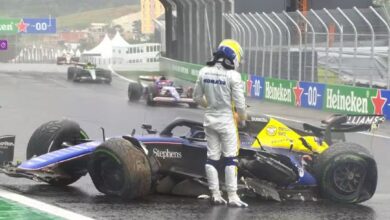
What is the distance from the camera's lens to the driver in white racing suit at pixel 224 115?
24.8 feet

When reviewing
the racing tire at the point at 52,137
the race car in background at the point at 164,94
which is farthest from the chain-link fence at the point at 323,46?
the racing tire at the point at 52,137

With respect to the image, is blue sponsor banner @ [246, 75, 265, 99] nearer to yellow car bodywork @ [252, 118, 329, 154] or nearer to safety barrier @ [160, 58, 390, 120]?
safety barrier @ [160, 58, 390, 120]

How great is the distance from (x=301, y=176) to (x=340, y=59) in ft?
48.0

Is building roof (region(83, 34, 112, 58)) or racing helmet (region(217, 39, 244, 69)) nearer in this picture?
racing helmet (region(217, 39, 244, 69))

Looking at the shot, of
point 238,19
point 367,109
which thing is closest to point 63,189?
point 367,109

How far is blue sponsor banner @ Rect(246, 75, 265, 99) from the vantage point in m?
25.5

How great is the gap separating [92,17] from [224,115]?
4285 inches

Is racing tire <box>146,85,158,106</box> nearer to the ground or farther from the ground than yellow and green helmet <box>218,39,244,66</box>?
nearer to the ground

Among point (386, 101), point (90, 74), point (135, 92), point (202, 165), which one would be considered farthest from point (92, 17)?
point (202, 165)

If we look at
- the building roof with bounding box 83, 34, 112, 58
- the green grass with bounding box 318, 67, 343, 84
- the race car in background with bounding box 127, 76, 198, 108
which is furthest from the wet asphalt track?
the building roof with bounding box 83, 34, 112, 58

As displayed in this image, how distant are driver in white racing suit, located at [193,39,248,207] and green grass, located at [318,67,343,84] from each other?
47.8ft

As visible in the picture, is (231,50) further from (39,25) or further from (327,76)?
(39,25)

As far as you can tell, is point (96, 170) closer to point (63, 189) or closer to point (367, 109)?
point (63, 189)

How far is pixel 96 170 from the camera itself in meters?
7.82
